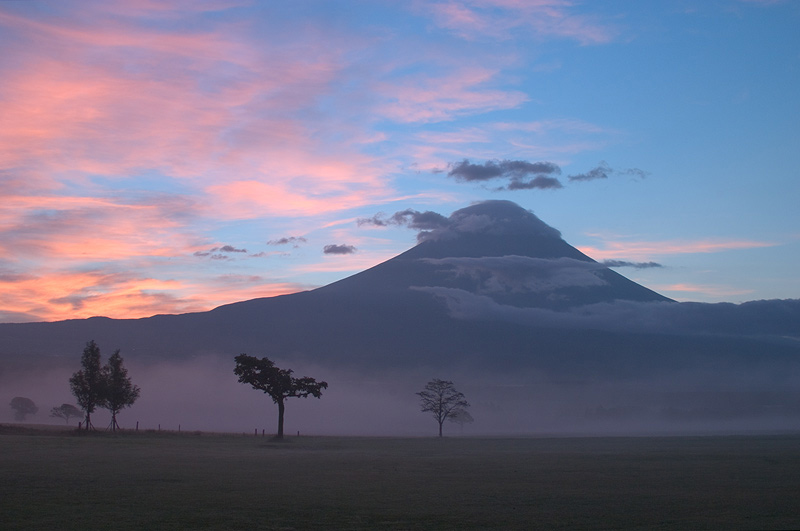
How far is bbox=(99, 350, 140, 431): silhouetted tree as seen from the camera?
70688 millimetres

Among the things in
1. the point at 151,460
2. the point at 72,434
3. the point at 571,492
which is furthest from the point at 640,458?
the point at 72,434

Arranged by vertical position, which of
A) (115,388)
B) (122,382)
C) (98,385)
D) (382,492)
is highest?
(122,382)

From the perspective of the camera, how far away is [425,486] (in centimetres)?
2619

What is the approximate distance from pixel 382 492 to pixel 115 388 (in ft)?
178

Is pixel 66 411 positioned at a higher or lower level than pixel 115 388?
lower

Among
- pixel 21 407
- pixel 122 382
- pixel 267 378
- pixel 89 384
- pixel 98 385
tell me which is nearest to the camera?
pixel 267 378

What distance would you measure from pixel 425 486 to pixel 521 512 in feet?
20.5

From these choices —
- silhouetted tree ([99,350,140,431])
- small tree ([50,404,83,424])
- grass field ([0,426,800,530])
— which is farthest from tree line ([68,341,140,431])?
small tree ([50,404,83,424])

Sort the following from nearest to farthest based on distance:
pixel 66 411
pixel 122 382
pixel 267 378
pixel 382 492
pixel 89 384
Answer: pixel 382 492 → pixel 267 378 → pixel 89 384 → pixel 122 382 → pixel 66 411

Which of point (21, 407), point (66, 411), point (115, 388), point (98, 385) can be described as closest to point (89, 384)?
point (98, 385)

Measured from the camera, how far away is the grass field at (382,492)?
18781 millimetres

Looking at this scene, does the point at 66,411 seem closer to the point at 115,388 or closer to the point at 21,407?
the point at 21,407

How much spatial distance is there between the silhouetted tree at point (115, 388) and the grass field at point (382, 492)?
1313 inches

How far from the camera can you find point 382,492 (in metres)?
24.2
